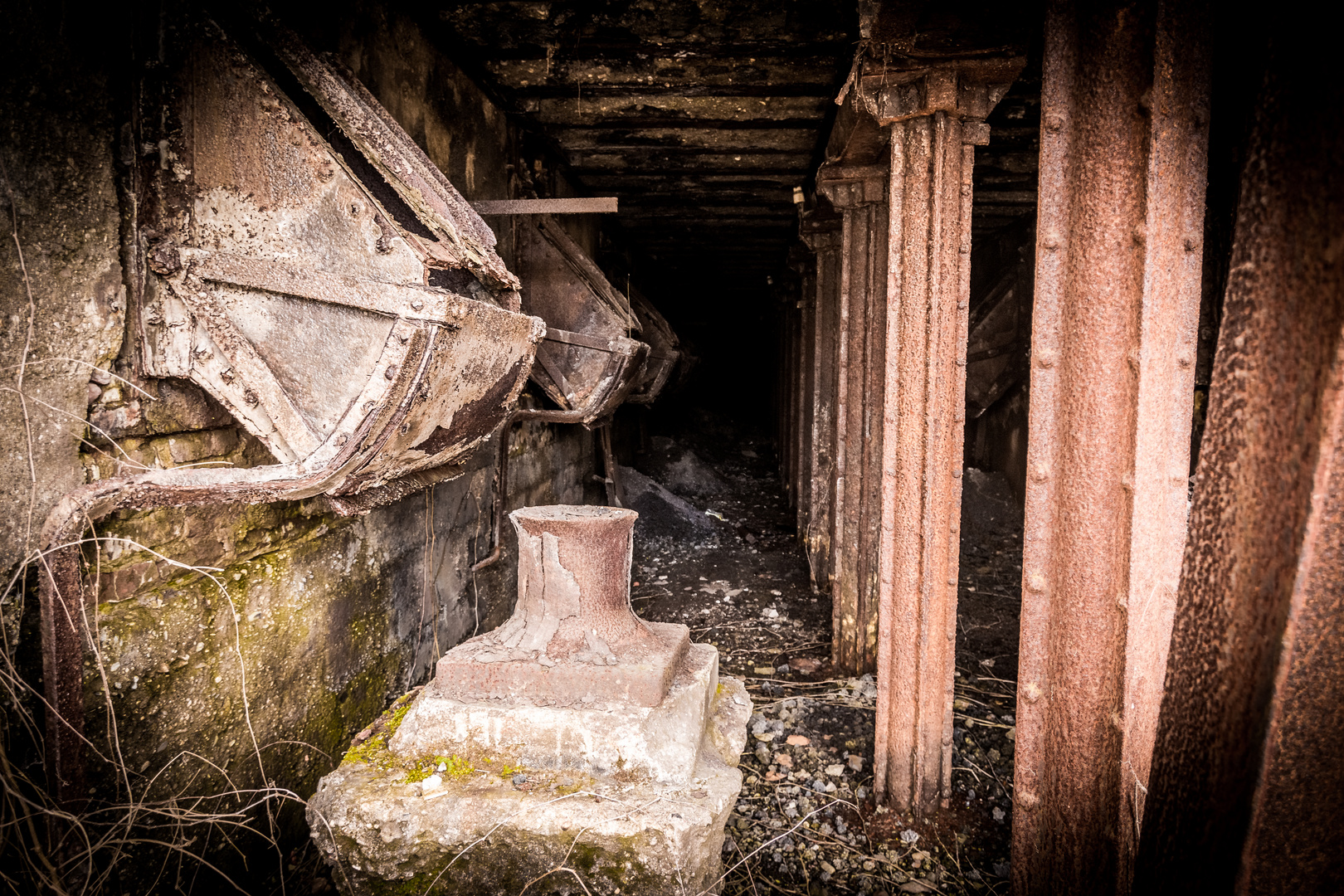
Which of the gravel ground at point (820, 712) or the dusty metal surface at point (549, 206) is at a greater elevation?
the dusty metal surface at point (549, 206)

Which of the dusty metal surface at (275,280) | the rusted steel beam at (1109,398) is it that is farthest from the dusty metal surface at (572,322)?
the rusted steel beam at (1109,398)

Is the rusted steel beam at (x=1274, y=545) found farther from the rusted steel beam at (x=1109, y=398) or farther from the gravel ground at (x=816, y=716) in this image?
the gravel ground at (x=816, y=716)

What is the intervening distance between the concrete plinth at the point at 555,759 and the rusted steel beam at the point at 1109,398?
48.6 inches

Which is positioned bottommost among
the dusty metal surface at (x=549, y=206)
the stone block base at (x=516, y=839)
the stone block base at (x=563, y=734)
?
the stone block base at (x=516, y=839)

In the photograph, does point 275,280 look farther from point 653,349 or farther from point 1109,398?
point 653,349

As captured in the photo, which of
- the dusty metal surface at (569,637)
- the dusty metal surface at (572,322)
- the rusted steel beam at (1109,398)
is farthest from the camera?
the dusty metal surface at (572,322)

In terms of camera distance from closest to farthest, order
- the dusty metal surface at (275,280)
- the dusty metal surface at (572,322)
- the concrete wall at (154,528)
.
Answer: the concrete wall at (154,528) → the dusty metal surface at (275,280) → the dusty metal surface at (572,322)

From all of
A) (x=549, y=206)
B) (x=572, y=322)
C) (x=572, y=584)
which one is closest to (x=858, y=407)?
(x=572, y=322)

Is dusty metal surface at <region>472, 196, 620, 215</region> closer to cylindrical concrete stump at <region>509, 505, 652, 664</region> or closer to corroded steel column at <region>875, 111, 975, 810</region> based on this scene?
corroded steel column at <region>875, 111, 975, 810</region>

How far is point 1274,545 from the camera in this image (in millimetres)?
833

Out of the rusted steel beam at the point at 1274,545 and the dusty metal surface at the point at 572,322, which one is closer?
the rusted steel beam at the point at 1274,545

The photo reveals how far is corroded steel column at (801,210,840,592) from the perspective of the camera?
6059 millimetres

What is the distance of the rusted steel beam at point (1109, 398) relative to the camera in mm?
1328

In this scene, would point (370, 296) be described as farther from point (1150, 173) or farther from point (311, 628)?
point (1150, 173)
